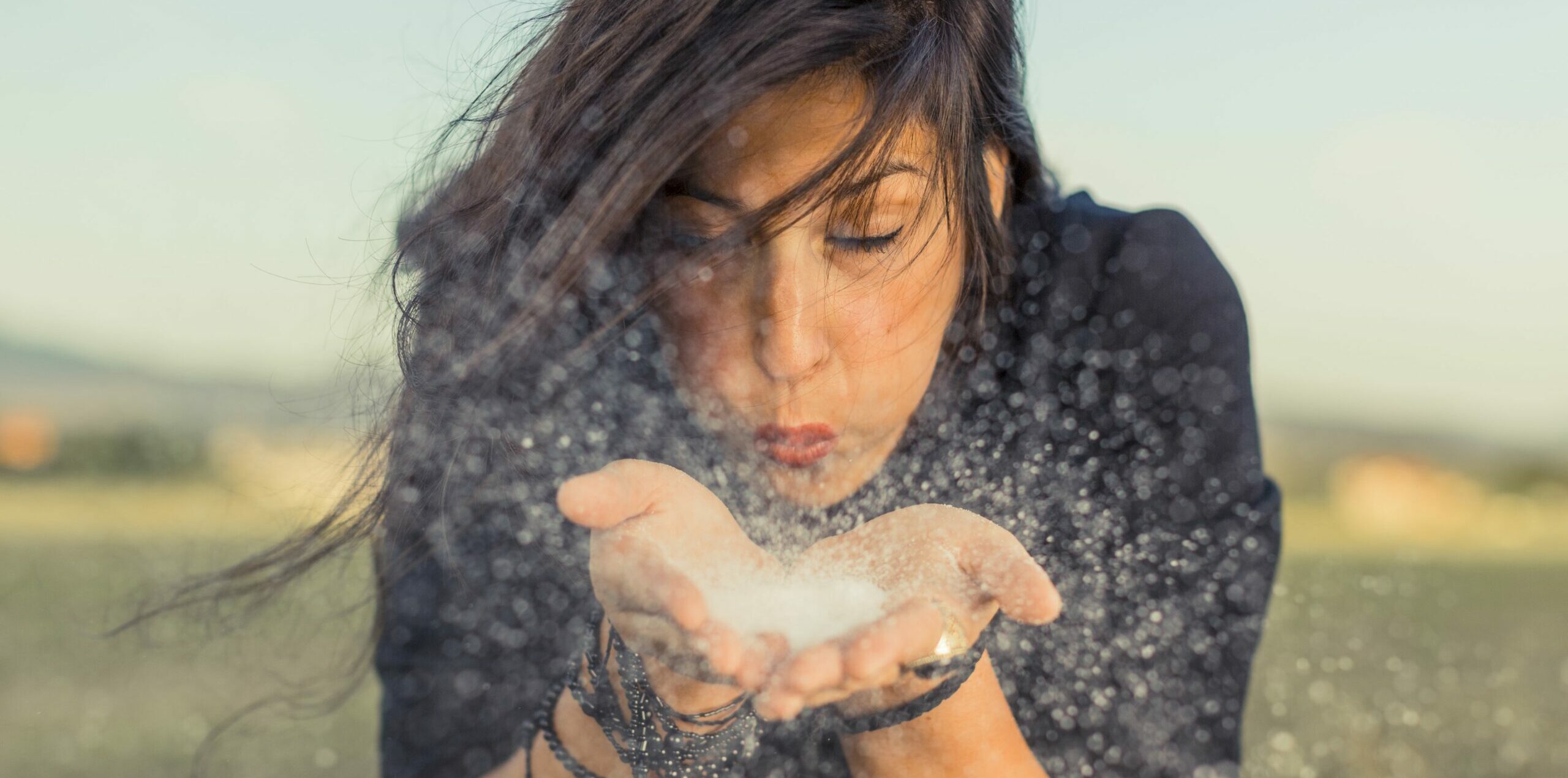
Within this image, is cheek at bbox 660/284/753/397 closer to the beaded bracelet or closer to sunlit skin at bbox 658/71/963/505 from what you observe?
sunlit skin at bbox 658/71/963/505

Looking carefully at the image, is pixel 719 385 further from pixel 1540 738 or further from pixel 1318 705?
pixel 1540 738

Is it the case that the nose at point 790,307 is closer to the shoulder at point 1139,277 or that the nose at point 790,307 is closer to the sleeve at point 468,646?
the shoulder at point 1139,277

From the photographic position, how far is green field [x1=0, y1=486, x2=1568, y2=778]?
54.7 inches

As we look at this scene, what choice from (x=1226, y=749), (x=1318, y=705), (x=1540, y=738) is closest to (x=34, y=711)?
(x=1226, y=749)

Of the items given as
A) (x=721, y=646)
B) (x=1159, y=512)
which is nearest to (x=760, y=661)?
(x=721, y=646)

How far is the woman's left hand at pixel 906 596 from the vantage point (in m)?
0.52

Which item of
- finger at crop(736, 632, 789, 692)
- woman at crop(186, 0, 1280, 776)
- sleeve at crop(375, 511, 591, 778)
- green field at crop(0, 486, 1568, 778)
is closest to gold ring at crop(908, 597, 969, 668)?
woman at crop(186, 0, 1280, 776)

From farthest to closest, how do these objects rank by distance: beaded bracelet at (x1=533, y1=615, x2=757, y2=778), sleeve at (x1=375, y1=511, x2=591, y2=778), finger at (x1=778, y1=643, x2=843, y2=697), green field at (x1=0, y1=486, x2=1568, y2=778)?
1. green field at (x1=0, y1=486, x2=1568, y2=778)
2. sleeve at (x1=375, y1=511, x2=591, y2=778)
3. beaded bracelet at (x1=533, y1=615, x2=757, y2=778)
4. finger at (x1=778, y1=643, x2=843, y2=697)

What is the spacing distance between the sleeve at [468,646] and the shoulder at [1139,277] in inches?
27.6

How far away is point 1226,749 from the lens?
3.18ft

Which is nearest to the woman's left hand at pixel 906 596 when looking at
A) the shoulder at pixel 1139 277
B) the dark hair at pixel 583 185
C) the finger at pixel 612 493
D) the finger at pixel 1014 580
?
the finger at pixel 1014 580

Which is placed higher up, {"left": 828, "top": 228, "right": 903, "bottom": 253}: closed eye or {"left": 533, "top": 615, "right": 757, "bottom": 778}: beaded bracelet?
{"left": 828, "top": 228, "right": 903, "bottom": 253}: closed eye

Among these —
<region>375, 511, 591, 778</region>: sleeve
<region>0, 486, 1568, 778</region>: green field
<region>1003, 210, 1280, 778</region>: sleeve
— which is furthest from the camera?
<region>0, 486, 1568, 778</region>: green field

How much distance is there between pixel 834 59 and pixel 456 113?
0.43 metres
